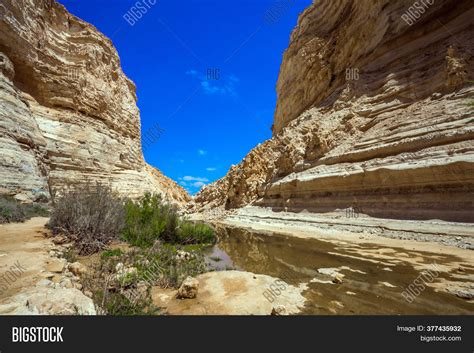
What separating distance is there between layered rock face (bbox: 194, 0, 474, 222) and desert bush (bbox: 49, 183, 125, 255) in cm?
1174

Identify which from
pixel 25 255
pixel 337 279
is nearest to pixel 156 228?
pixel 25 255

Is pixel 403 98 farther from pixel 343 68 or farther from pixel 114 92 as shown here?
pixel 114 92

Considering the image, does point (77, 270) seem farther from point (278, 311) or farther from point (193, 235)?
point (193, 235)

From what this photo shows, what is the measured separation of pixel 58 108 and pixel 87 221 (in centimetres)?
2065

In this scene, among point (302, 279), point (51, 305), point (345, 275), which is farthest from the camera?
point (345, 275)

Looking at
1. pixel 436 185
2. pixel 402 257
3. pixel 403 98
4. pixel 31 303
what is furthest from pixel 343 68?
pixel 31 303

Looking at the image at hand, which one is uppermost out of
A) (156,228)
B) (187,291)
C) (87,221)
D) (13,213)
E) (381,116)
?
(381,116)

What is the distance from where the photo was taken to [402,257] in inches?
261

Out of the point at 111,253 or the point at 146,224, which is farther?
the point at 146,224

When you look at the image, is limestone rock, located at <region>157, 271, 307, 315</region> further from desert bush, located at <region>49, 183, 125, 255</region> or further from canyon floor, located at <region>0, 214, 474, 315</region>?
desert bush, located at <region>49, 183, 125, 255</region>

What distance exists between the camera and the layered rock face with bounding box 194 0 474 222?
10.5 meters

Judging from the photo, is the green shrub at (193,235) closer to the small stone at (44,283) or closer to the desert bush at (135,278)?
the desert bush at (135,278)

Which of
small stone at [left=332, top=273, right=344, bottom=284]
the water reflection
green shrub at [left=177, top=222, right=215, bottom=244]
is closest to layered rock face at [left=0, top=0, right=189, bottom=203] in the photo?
green shrub at [left=177, top=222, right=215, bottom=244]

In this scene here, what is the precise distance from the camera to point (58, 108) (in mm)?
21469
